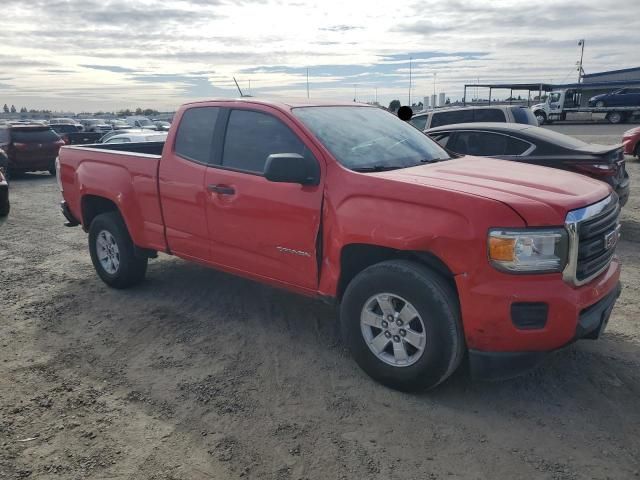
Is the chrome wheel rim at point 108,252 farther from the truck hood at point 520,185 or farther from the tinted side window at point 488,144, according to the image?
the tinted side window at point 488,144

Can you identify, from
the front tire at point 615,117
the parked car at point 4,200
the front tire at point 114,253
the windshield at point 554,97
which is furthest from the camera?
the windshield at point 554,97

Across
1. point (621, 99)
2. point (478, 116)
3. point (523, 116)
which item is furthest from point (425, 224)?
point (621, 99)

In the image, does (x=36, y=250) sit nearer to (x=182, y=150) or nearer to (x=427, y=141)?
(x=182, y=150)

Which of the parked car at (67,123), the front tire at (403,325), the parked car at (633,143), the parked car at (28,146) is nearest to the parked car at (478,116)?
the parked car at (633,143)

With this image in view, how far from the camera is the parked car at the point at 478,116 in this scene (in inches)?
407

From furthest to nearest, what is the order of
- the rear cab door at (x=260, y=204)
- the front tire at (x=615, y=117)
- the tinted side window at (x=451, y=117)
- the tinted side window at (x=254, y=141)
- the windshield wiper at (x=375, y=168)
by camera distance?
the front tire at (x=615, y=117) → the tinted side window at (x=451, y=117) → the tinted side window at (x=254, y=141) → the rear cab door at (x=260, y=204) → the windshield wiper at (x=375, y=168)

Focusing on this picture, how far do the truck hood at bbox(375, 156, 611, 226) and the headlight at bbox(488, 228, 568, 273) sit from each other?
73 millimetres

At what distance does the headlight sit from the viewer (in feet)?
10.00

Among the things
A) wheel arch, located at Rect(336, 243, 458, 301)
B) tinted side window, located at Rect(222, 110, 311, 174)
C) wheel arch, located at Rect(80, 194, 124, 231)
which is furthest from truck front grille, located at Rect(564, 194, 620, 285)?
wheel arch, located at Rect(80, 194, 124, 231)

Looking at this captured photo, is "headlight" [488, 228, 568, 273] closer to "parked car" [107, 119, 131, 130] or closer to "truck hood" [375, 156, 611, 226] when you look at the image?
"truck hood" [375, 156, 611, 226]

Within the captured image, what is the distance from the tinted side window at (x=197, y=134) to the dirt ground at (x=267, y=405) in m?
1.46

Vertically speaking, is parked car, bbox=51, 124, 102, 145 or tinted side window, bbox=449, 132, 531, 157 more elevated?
tinted side window, bbox=449, 132, 531, 157

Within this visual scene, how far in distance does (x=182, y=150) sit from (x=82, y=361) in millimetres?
1927

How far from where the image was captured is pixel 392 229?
11.1ft
